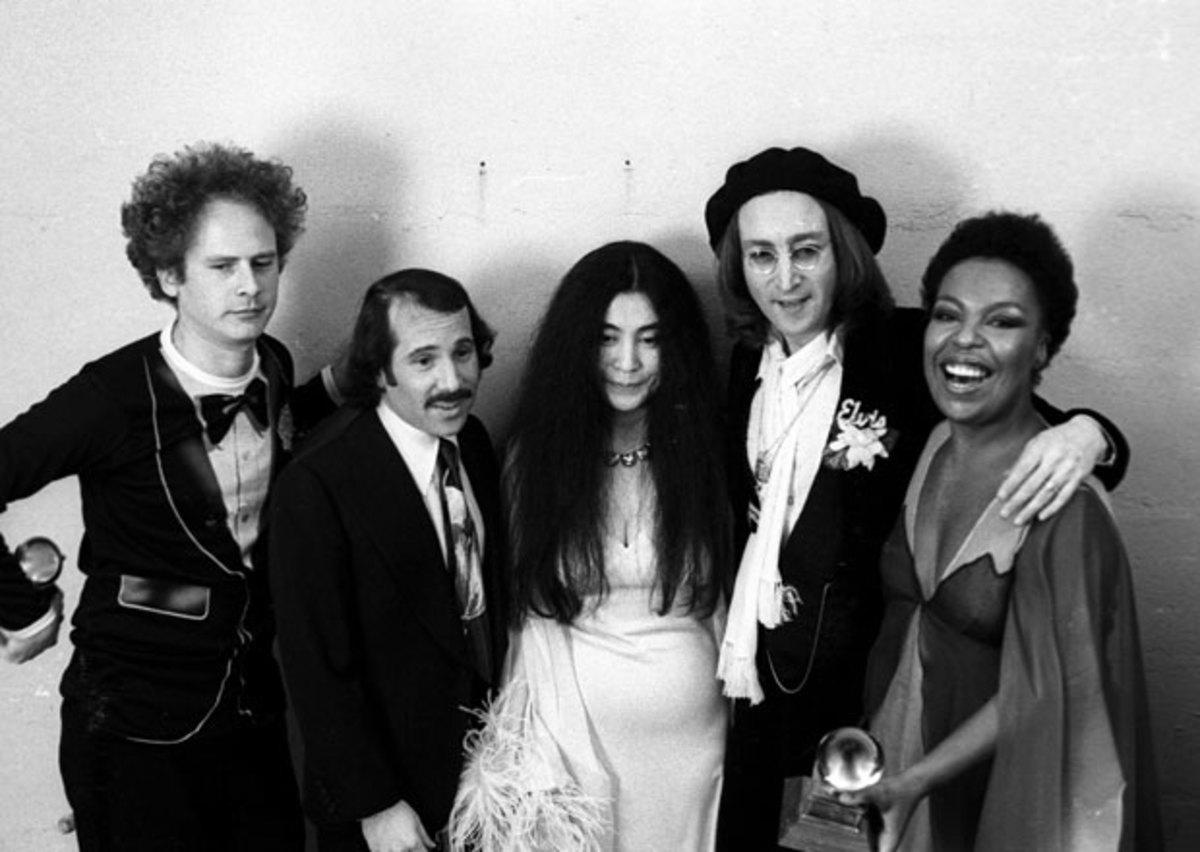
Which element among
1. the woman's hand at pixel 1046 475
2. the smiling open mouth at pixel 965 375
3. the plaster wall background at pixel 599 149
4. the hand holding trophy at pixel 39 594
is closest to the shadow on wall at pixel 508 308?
the plaster wall background at pixel 599 149

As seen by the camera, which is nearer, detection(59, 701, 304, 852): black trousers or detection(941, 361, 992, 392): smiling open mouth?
detection(941, 361, 992, 392): smiling open mouth

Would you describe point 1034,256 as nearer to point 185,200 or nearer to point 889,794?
point 889,794

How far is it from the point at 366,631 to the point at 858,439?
0.96m

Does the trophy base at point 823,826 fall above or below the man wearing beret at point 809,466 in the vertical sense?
below

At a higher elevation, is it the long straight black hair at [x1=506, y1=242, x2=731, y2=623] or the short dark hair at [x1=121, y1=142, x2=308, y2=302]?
the short dark hair at [x1=121, y1=142, x2=308, y2=302]

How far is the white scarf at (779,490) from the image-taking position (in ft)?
7.55

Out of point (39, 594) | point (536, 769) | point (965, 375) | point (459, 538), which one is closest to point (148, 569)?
point (39, 594)

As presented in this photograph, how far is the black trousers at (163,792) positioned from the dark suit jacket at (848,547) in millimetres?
1051

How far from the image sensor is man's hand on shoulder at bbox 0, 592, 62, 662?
232 cm

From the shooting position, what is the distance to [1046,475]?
6.24 ft

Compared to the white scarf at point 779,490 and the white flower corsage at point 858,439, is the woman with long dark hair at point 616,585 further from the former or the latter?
the white flower corsage at point 858,439

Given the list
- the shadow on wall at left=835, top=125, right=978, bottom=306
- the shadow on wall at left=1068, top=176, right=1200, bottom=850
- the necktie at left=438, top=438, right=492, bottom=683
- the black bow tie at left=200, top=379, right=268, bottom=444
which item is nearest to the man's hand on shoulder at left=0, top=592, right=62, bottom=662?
the black bow tie at left=200, top=379, right=268, bottom=444

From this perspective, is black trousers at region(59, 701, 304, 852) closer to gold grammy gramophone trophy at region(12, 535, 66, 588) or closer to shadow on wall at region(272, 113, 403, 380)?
gold grammy gramophone trophy at region(12, 535, 66, 588)

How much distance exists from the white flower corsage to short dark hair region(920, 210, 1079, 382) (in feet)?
0.97
